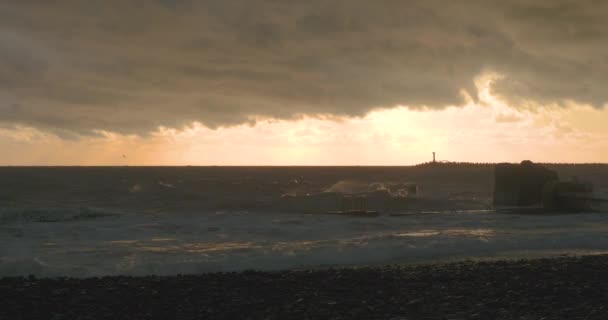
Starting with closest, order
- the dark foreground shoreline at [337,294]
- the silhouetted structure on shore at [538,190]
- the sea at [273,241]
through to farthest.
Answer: the dark foreground shoreline at [337,294], the sea at [273,241], the silhouetted structure on shore at [538,190]

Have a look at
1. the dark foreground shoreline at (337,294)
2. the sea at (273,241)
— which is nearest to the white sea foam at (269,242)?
the sea at (273,241)

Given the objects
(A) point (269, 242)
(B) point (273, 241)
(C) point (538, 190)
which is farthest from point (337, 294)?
(C) point (538, 190)

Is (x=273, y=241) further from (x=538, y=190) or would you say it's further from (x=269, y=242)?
(x=538, y=190)

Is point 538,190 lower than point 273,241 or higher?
higher

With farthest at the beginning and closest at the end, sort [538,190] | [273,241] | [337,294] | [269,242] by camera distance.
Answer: [538,190], [273,241], [269,242], [337,294]

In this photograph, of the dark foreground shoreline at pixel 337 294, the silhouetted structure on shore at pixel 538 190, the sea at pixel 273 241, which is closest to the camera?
the dark foreground shoreline at pixel 337 294

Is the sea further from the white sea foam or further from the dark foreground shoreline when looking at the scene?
the dark foreground shoreline

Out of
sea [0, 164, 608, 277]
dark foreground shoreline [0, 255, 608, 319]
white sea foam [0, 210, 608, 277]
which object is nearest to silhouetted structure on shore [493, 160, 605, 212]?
sea [0, 164, 608, 277]

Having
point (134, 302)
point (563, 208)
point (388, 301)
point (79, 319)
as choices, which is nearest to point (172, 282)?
point (134, 302)

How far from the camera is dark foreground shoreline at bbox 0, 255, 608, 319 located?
417 inches

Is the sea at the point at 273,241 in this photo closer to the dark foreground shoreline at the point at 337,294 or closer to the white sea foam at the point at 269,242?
the white sea foam at the point at 269,242

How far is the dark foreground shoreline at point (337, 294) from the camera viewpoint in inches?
417

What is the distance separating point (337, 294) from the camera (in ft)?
39.8

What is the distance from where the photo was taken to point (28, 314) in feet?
35.7
